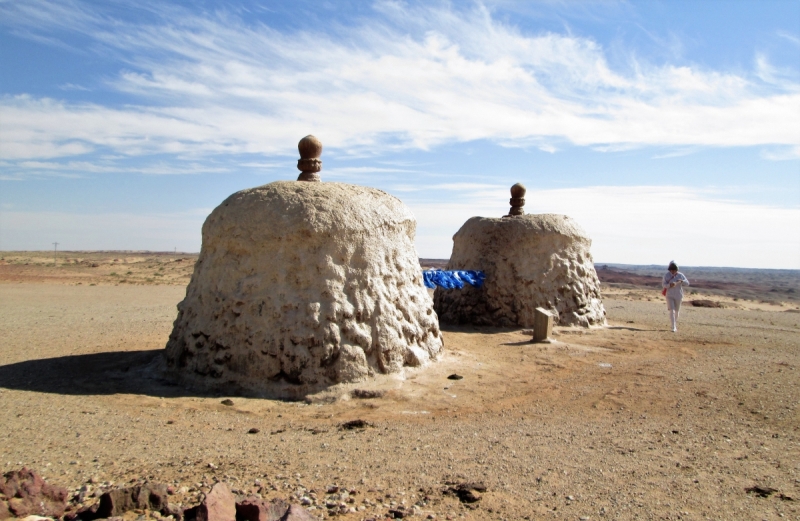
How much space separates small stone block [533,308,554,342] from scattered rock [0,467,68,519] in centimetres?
766

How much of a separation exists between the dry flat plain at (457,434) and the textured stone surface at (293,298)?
0.32 m

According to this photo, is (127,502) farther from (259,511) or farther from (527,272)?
(527,272)

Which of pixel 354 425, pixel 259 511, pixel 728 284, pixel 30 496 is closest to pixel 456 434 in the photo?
pixel 354 425

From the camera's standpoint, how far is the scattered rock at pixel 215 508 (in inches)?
118

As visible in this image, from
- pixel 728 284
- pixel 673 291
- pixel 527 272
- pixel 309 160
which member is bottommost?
pixel 728 284

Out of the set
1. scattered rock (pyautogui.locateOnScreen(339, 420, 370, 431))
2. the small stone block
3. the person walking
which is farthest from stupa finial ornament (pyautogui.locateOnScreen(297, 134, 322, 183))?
the person walking

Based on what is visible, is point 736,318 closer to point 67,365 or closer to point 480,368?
point 480,368

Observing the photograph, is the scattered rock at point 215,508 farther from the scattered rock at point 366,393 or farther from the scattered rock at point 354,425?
the scattered rock at point 366,393

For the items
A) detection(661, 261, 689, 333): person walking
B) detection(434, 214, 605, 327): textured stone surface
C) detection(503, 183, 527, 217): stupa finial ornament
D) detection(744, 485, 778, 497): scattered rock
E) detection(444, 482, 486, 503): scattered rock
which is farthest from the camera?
detection(661, 261, 689, 333): person walking

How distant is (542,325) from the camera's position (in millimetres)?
9695

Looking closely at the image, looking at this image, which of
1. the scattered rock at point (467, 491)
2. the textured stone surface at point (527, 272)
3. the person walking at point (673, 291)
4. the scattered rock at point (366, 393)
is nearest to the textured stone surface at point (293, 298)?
the scattered rock at point (366, 393)

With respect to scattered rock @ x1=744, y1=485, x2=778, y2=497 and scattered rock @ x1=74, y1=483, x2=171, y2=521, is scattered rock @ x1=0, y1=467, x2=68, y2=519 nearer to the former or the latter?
scattered rock @ x1=74, y1=483, x2=171, y2=521

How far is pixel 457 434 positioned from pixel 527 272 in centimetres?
626

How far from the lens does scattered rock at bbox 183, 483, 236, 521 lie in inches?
118
